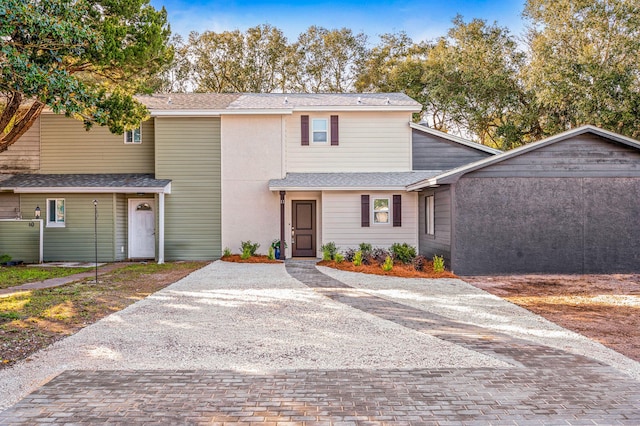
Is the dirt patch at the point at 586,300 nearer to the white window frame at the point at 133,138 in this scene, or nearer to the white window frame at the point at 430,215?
the white window frame at the point at 430,215

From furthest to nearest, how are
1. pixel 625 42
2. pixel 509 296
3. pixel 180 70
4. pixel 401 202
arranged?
→ pixel 180 70
pixel 625 42
pixel 401 202
pixel 509 296

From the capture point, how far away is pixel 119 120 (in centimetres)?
1212

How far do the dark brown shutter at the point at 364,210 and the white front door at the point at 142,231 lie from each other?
7.66m

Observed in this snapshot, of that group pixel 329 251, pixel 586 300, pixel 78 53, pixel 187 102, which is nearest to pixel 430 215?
pixel 329 251

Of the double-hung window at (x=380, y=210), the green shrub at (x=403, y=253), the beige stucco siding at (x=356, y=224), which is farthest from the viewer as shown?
the double-hung window at (x=380, y=210)

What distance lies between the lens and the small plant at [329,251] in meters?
15.4

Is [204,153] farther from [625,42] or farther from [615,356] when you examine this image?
[625,42]

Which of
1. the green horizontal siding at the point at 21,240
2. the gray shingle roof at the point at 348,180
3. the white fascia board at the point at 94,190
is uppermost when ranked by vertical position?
the gray shingle roof at the point at 348,180

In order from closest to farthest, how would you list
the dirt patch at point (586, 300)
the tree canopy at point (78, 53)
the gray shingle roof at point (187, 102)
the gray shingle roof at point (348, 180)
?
the dirt patch at point (586, 300)
the tree canopy at point (78, 53)
the gray shingle roof at point (348, 180)
the gray shingle roof at point (187, 102)

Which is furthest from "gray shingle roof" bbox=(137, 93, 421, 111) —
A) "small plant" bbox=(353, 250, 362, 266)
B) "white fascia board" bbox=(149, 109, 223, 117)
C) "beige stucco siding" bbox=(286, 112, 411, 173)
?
"small plant" bbox=(353, 250, 362, 266)

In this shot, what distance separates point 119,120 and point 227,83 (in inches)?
783

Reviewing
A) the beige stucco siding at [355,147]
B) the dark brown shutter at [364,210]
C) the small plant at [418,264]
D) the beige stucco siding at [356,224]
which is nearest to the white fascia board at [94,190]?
the beige stucco siding at [355,147]

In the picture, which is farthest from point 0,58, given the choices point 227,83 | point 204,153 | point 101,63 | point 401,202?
point 227,83

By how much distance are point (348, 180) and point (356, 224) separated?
5.10 feet
